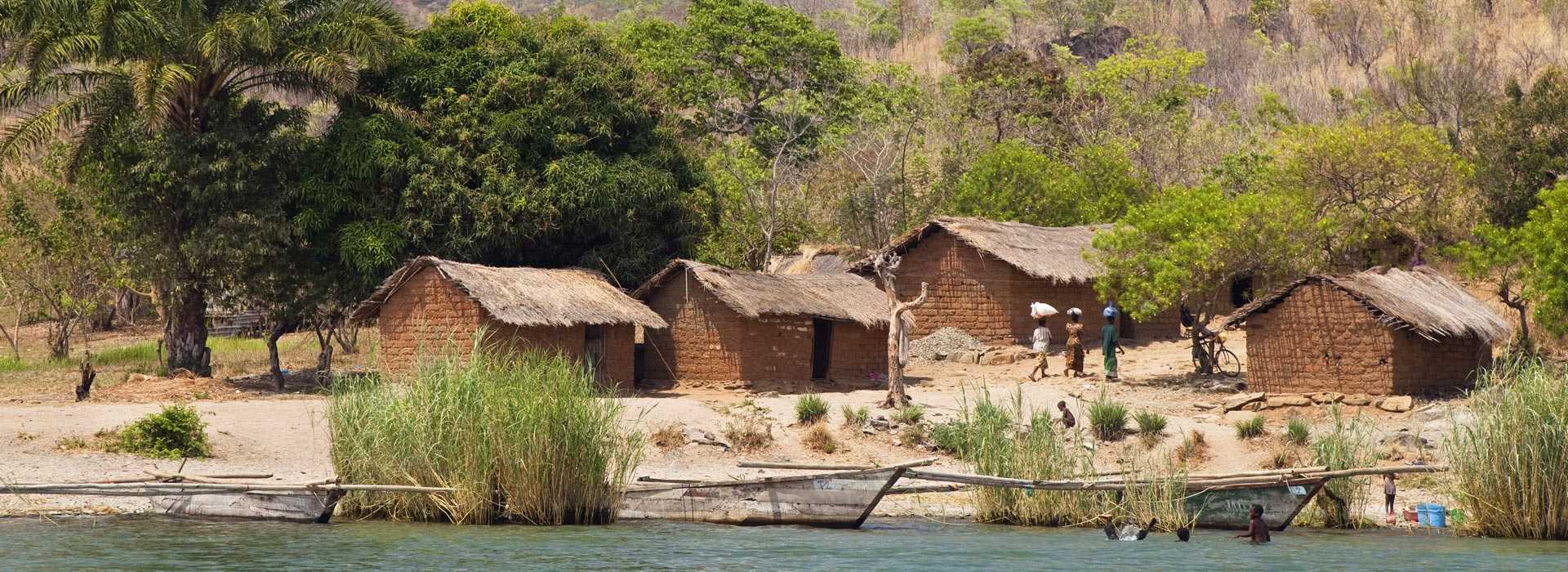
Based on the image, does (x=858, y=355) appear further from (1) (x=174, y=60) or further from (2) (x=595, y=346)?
(1) (x=174, y=60)

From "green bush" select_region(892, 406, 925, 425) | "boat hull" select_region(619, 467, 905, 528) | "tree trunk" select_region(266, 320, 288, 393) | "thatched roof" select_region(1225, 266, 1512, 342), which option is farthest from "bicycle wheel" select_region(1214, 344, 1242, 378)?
"tree trunk" select_region(266, 320, 288, 393)

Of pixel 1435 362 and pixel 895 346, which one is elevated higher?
pixel 895 346

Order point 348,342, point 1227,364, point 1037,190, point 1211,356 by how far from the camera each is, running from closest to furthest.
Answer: point 1211,356 → point 1227,364 → point 348,342 → point 1037,190

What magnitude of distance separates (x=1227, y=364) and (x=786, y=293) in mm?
8126

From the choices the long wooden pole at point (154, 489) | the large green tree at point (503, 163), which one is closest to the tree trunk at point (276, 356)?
the large green tree at point (503, 163)

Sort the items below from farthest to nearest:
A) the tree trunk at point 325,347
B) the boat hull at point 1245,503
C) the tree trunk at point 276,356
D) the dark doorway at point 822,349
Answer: the dark doorway at point 822,349
the tree trunk at point 325,347
the tree trunk at point 276,356
the boat hull at point 1245,503

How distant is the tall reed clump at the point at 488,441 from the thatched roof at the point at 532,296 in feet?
24.7

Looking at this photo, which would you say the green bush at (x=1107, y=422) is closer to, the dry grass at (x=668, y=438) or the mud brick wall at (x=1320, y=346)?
the mud brick wall at (x=1320, y=346)

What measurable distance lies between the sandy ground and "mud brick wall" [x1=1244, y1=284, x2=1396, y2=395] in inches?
27.5

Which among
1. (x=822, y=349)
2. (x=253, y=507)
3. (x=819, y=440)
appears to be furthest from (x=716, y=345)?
(x=253, y=507)

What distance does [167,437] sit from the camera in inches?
810

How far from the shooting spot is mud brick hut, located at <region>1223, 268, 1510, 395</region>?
77.9 ft

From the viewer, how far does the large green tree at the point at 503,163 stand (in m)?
28.1

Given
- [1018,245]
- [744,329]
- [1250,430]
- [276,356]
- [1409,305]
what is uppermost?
[1018,245]
